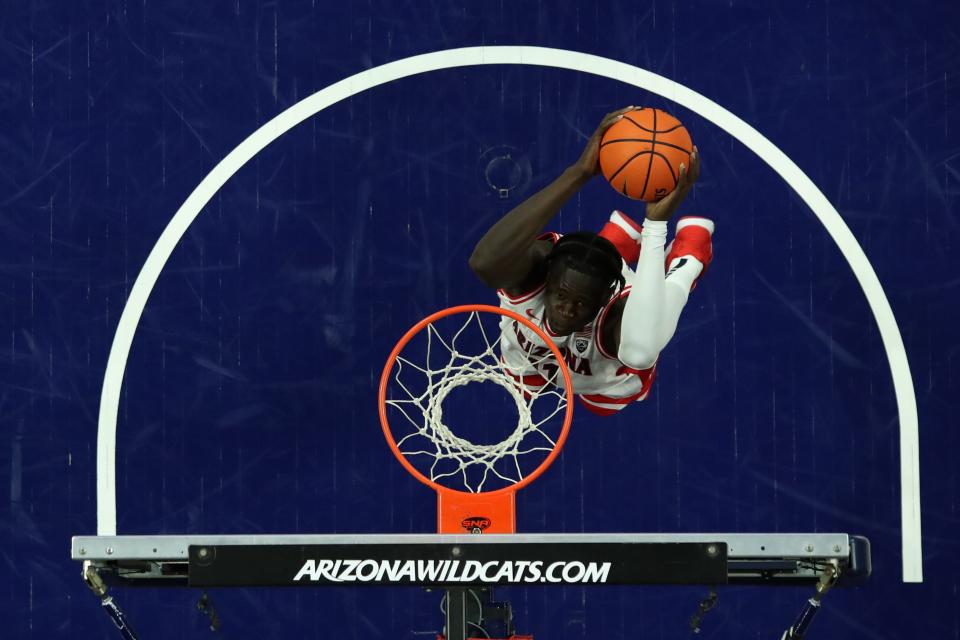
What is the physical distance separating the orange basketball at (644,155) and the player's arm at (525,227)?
56 mm

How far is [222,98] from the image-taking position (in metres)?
8.21

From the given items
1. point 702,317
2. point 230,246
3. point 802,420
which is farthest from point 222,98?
point 802,420

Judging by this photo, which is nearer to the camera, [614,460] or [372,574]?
[372,574]

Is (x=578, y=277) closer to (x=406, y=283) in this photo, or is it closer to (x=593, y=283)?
(x=593, y=283)

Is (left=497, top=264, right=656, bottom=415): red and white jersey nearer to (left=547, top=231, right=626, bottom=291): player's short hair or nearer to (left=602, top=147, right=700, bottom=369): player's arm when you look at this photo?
(left=547, top=231, right=626, bottom=291): player's short hair

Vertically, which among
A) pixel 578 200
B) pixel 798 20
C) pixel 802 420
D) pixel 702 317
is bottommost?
pixel 802 420

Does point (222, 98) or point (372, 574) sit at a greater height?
point (222, 98)

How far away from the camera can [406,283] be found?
7996 millimetres

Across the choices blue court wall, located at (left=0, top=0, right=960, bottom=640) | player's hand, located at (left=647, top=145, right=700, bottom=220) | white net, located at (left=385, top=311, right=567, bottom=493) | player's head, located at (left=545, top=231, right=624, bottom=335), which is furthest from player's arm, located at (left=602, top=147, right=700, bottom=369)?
blue court wall, located at (left=0, top=0, right=960, bottom=640)

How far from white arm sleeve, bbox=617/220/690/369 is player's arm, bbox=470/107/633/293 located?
34 centimetres

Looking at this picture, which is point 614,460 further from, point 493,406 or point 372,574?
point 372,574

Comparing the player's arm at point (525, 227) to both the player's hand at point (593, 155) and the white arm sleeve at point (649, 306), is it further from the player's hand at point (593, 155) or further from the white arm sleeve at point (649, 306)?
the white arm sleeve at point (649, 306)

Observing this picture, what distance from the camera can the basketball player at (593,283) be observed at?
5.70 m

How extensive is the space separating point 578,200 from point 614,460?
4.69 ft
